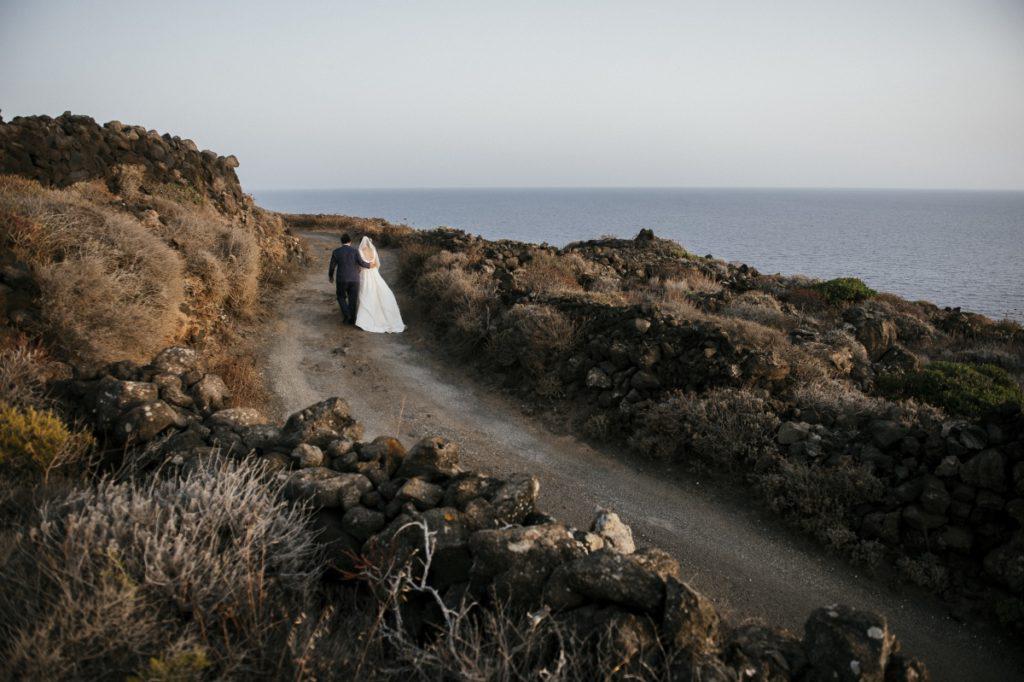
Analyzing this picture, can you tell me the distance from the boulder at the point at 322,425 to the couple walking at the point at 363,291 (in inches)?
289

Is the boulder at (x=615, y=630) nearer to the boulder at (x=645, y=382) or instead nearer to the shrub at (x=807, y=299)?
the boulder at (x=645, y=382)

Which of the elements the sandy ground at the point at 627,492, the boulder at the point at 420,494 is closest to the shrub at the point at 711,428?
the sandy ground at the point at 627,492

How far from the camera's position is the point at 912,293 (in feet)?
125

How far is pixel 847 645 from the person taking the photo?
3715 millimetres

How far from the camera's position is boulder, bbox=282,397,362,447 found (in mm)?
6586

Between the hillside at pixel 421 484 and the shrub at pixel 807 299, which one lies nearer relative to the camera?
the hillside at pixel 421 484

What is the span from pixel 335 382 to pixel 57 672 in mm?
8163

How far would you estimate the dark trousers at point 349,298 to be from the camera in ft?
47.6

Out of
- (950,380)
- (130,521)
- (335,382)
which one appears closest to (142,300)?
(335,382)

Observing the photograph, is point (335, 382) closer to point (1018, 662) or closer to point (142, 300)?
point (142, 300)

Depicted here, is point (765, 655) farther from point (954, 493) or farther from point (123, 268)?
point (123, 268)

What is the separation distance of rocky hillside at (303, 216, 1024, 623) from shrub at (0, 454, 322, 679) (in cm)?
606

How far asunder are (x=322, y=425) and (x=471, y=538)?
3.13 m

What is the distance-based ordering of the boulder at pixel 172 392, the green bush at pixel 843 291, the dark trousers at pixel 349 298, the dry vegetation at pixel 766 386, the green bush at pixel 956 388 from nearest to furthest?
the dry vegetation at pixel 766 386
the boulder at pixel 172 392
the green bush at pixel 956 388
the dark trousers at pixel 349 298
the green bush at pixel 843 291
